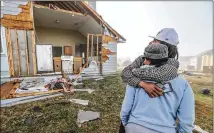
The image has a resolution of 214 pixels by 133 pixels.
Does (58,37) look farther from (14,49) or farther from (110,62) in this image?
(14,49)

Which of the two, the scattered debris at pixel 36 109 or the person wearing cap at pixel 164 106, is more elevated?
the person wearing cap at pixel 164 106

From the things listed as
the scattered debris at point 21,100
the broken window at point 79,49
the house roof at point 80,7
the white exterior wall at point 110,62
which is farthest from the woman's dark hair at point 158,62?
the broken window at point 79,49

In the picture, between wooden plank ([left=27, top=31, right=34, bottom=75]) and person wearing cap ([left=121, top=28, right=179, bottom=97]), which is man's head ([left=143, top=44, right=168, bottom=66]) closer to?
person wearing cap ([left=121, top=28, right=179, bottom=97])

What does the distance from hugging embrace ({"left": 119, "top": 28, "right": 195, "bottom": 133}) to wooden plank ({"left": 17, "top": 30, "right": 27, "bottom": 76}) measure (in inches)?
322

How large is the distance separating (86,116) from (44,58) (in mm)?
6236

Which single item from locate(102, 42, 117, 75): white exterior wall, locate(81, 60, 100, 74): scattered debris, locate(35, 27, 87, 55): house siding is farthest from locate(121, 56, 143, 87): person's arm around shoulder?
locate(35, 27, 87, 55): house siding

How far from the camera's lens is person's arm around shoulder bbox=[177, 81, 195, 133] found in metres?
1.25

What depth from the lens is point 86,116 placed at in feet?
12.7

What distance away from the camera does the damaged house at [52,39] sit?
7438mm

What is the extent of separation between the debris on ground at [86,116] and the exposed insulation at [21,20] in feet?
20.6

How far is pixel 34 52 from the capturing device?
8.15 m

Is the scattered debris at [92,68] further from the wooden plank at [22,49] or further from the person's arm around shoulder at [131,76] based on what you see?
the person's arm around shoulder at [131,76]

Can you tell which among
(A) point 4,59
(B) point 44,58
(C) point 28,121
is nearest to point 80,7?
(B) point 44,58

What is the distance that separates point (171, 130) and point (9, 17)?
8.90m
